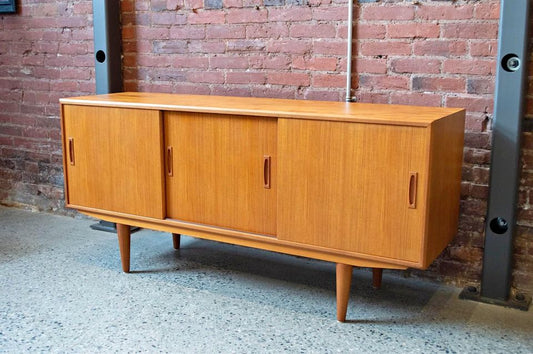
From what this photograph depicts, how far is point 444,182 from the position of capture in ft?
7.20

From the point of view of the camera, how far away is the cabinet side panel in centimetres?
203

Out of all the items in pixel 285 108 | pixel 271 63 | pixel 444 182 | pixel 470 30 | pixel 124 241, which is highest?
pixel 470 30

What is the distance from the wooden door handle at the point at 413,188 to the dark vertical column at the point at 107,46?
189cm

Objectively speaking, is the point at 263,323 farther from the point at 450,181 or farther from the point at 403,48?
the point at 403,48

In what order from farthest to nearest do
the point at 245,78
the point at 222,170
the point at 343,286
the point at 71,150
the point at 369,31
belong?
the point at 245,78 → the point at 71,150 → the point at 369,31 → the point at 222,170 → the point at 343,286

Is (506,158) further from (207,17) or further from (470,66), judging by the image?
(207,17)

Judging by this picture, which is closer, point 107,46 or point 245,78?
point 245,78

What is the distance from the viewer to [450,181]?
229 cm

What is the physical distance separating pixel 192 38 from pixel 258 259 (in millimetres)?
1153

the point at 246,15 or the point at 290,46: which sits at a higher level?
the point at 246,15

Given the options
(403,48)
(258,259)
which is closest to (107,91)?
(258,259)

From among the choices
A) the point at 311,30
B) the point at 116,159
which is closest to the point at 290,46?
the point at 311,30

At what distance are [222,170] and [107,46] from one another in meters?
1.27

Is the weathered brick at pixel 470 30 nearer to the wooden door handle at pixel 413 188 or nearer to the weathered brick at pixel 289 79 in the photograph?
the weathered brick at pixel 289 79
